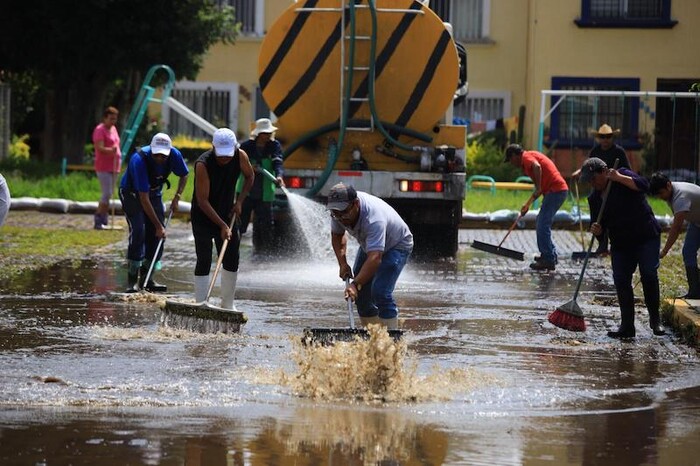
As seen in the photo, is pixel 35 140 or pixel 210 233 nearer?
pixel 210 233

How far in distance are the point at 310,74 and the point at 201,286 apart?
5.80 metres

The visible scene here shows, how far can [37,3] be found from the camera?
28281 mm

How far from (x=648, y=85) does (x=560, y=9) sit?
8.03 feet

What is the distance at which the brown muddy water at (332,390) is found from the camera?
24.6 ft

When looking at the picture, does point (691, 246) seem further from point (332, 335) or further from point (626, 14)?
point (626, 14)

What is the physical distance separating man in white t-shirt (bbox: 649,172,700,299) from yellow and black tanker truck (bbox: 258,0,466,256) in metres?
4.58

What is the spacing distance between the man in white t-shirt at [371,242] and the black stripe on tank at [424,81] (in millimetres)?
6770

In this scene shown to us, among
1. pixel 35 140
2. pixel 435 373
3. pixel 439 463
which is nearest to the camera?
pixel 439 463

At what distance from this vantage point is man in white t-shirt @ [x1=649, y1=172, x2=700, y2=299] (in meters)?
12.3

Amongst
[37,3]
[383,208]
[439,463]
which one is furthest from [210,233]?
[37,3]

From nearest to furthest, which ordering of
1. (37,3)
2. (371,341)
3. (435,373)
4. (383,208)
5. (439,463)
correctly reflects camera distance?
1. (439,463)
2. (371,341)
3. (435,373)
4. (383,208)
5. (37,3)

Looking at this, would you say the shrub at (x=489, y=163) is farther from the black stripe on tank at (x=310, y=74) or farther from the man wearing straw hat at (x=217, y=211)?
the man wearing straw hat at (x=217, y=211)

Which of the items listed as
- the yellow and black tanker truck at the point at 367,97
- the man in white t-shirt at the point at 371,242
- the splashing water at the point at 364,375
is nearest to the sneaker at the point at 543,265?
the yellow and black tanker truck at the point at 367,97

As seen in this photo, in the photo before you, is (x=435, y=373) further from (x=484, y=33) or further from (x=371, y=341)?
(x=484, y=33)
